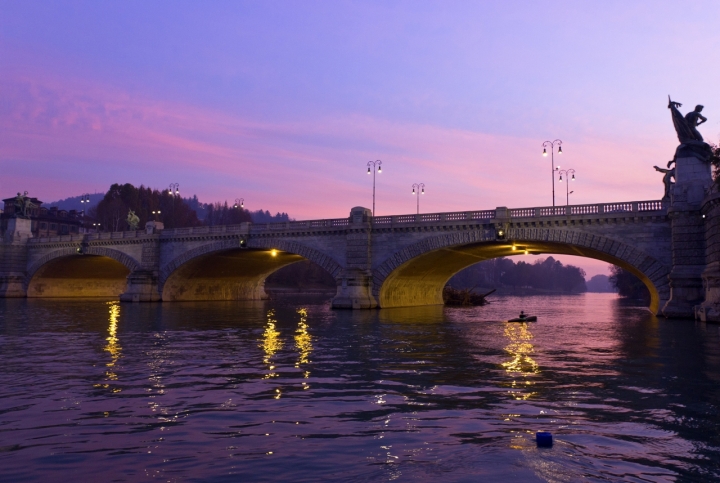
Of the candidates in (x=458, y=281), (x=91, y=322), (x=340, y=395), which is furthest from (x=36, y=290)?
(x=458, y=281)

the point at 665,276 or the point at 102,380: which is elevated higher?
the point at 665,276

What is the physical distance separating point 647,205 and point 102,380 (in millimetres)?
35438

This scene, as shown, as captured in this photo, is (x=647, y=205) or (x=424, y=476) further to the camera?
(x=647, y=205)

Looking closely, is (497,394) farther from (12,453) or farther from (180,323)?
(180,323)

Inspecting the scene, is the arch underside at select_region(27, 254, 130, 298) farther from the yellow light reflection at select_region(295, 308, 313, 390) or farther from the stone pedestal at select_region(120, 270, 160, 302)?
the yellow light reflection at select_region(295, 308, 313, 390)

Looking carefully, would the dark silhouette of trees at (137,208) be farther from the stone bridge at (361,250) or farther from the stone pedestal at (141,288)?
the stone pedestal at (141,288)

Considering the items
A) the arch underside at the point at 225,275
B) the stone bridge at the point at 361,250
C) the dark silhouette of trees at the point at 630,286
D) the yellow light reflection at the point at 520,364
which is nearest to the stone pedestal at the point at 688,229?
the stone bridge at the point at 361,250

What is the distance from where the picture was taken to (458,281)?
174 m

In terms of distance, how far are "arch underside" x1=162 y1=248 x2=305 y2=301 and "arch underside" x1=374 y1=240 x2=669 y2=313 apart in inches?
527

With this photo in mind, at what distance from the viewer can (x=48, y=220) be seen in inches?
5266

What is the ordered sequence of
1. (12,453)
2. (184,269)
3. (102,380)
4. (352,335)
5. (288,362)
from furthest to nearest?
(184,269) < (352,335) < (288,362) < (102,380) < (12,453)

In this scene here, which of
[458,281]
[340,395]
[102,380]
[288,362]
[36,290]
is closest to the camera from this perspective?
[340,395]

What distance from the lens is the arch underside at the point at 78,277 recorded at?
2933 inches

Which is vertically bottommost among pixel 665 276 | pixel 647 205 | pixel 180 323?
pixel 180 323
